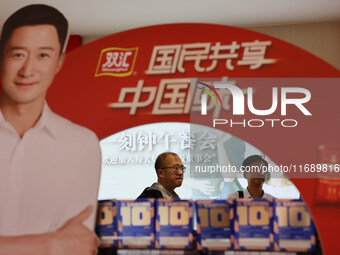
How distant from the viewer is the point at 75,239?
2178 millimetres

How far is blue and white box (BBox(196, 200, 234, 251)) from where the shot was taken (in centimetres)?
209

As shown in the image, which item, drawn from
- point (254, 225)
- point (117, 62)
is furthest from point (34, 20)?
point (254, 225)

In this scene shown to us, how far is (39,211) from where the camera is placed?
2.19 meters

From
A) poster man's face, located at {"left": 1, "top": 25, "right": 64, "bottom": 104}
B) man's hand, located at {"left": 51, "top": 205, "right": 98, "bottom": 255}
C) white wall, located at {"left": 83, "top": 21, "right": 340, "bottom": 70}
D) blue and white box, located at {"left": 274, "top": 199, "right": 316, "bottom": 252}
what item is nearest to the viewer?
blue and white box, located at {"left": 274, "top": 199, "right": 316, "bottom": 252}

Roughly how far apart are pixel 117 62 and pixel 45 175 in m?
0.75

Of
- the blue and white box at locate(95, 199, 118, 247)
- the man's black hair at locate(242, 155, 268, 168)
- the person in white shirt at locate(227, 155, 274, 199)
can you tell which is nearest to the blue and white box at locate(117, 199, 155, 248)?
the blue and white box at locate(95, 199, 118, 247)

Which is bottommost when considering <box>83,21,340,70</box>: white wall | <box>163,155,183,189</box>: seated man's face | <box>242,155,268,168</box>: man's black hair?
<box>163,155,183,189</box>: seated man's face

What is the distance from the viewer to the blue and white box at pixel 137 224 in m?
2.14

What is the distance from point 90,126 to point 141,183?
89.3 inches

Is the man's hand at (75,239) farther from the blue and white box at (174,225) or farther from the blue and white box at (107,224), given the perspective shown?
the blue and white box at (174,225)

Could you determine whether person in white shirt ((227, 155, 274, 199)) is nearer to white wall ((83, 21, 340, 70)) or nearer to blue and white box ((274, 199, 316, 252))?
blue and white box ((274, 199, 316, 252))

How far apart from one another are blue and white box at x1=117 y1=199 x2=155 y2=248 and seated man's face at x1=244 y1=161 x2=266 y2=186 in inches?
53.0

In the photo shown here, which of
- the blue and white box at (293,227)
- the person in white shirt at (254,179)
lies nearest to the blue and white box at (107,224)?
the blue and white box at (293,227)

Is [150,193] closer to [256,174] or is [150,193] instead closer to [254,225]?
[254,225]
